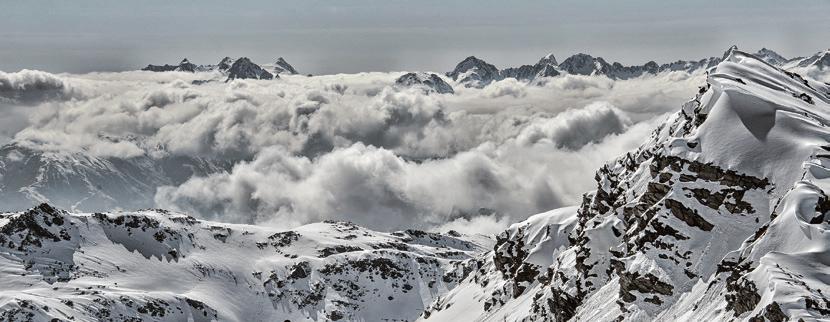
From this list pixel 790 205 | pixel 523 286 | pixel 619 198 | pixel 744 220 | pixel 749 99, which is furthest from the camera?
pixel 523 286

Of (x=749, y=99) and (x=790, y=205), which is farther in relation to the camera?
(x=749, y=99)

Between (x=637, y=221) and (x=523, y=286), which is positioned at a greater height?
(x=637, y=221)

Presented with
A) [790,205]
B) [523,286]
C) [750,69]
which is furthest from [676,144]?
[523,286]

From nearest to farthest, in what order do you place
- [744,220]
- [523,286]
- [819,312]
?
[819,312]
[744,220]
[523,286]

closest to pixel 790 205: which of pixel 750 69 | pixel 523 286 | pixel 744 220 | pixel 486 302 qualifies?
pixel 744 220

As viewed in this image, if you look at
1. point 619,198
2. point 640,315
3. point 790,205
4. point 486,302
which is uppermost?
point 790,205

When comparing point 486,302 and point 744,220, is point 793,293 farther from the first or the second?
point 486,302
